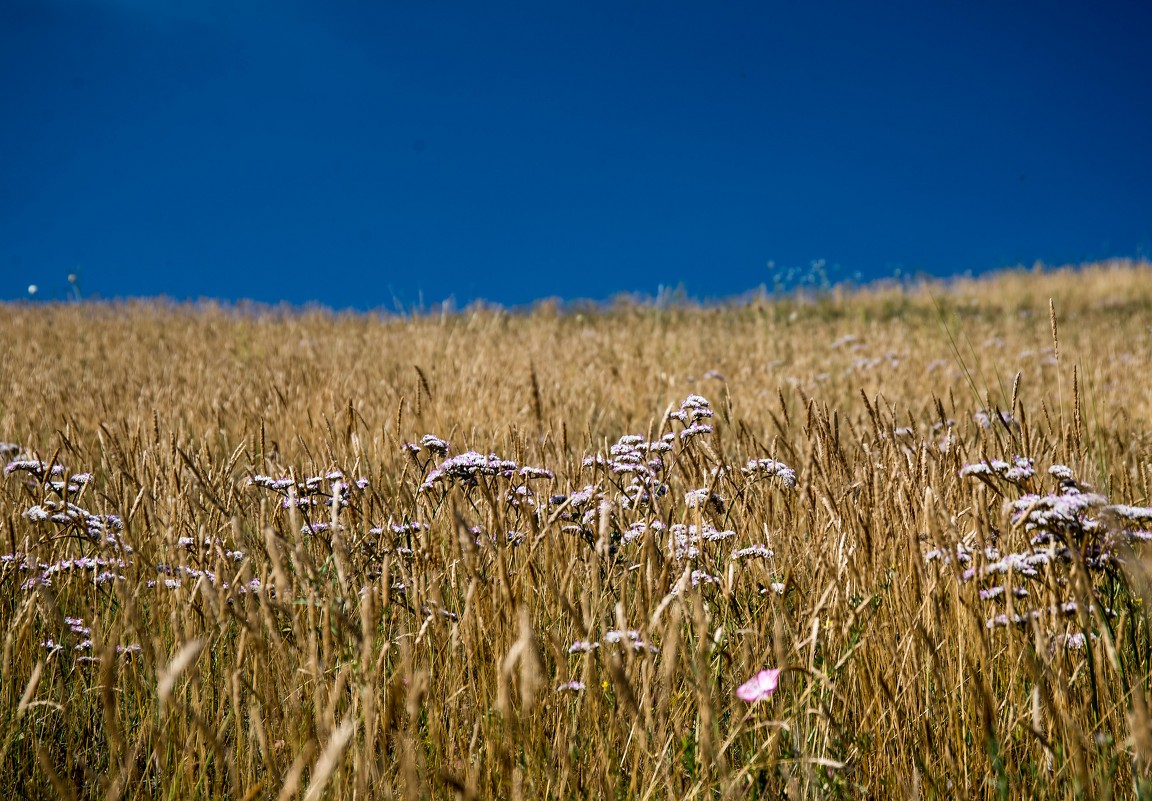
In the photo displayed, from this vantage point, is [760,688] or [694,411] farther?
[694,411]

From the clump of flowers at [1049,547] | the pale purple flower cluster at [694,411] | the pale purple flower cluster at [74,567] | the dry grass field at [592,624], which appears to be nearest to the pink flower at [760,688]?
the dry grass field at [592,624]

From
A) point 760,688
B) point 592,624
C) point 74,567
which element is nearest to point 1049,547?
point 760,688

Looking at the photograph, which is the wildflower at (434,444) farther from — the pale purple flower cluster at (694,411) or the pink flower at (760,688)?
the pink flower at (760,688)

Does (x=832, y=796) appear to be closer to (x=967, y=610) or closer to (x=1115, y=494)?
(x=967, y=610)

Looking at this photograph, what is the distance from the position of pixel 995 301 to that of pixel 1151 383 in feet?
35.6

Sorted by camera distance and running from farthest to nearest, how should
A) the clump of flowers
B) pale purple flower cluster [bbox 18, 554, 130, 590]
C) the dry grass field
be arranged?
pale purple flower cluster [bbox 18, 554, 130, 590]
the clump of flowers
the dry grass field

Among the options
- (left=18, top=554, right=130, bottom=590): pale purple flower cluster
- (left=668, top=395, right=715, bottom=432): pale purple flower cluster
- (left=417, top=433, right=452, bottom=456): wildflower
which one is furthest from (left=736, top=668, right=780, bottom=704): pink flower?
(left=18, top=554, right=130, bottom=590): pale purple flower cluster

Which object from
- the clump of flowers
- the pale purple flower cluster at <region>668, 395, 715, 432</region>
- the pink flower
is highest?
the pale purple flower cluster at <region>668, 395, 715, 432</region>

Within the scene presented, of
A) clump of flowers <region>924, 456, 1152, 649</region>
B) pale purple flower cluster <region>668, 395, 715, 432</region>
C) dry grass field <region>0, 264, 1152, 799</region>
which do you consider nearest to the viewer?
dry grass field <region>0, 264, 1152, 799</region>

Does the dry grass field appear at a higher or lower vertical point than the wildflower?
lower

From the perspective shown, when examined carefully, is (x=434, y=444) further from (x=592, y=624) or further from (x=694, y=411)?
(x=592, y=624)

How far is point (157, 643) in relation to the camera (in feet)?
6.65

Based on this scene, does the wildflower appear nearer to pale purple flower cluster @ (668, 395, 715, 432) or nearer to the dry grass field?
the dry grass field

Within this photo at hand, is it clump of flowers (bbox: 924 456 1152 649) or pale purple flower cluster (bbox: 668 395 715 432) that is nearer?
clump of flowers (bbox: 924 456 1152 649)
